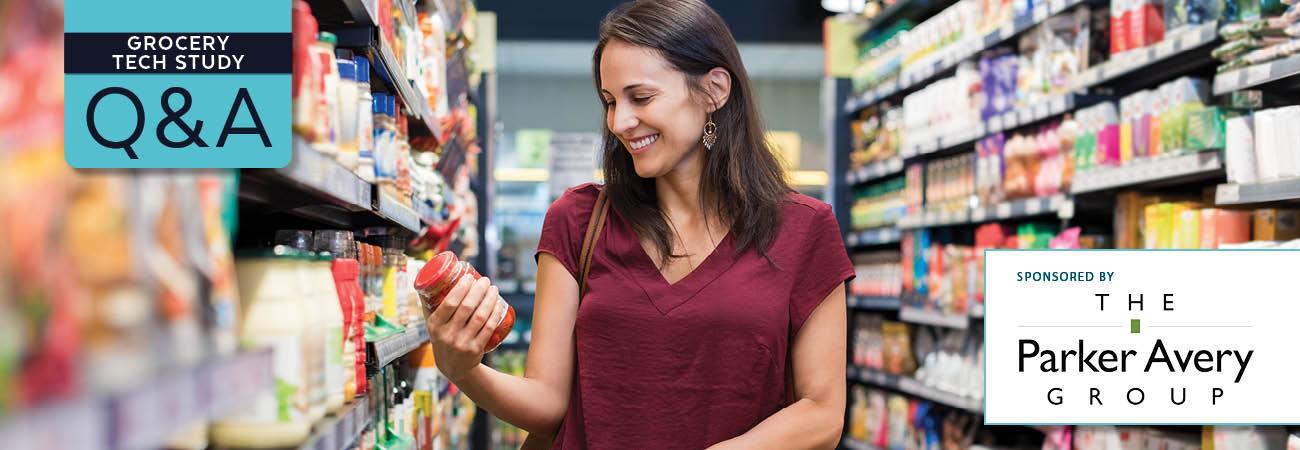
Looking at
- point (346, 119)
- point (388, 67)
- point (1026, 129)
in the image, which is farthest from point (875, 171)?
point (346, 119)

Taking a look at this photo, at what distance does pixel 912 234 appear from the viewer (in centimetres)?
578

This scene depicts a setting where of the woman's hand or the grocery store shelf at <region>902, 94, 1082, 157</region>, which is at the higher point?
the grocery store shelf at <region>902, 94, 1082, 157</region>

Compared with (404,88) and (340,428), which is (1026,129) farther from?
(340,428)

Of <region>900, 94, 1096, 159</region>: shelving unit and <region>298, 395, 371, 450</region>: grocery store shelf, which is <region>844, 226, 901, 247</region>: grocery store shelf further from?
<region>298, 395, 371, 450</region>: grocery store shelf

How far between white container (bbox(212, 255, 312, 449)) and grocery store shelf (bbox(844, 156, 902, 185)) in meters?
4.98

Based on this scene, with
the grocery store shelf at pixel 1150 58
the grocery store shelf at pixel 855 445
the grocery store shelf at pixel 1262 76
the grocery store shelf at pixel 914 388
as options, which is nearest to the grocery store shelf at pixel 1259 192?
the grocery store shelf at pixel 1262 76

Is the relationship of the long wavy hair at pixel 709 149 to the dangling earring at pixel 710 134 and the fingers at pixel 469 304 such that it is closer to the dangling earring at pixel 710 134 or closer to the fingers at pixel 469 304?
the dangling earring at pixel 710 134

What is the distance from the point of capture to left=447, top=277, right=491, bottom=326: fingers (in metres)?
1.63

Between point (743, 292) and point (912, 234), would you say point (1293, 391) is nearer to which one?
point (743, 292)

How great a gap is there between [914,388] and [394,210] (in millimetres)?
3758

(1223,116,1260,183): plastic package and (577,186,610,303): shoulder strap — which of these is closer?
(577,186,610,303): shoulder strap

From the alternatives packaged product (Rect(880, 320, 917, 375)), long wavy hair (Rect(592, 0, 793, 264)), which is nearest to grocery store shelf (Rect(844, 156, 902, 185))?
packaged product (Rect(880, 320, 917, 375))

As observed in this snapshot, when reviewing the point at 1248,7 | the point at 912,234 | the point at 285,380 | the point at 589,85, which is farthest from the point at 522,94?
the point at 285,380

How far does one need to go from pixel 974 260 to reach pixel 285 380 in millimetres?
Result: 4031
